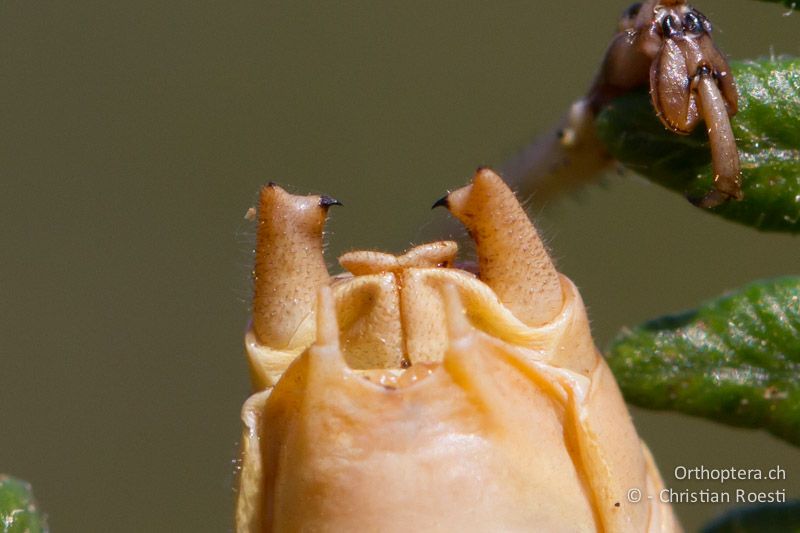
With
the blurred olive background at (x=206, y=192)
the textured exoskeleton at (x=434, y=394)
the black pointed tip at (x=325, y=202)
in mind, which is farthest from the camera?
the blurred olive background at (x=206, y=192)

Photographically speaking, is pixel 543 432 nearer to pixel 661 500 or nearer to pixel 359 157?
pixel 661 500

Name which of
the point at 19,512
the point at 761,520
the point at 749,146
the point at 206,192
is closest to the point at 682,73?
the point at 749,146

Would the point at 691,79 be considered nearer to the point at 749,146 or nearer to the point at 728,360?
the point at 749,146

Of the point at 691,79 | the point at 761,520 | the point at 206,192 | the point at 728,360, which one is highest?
the point at 206,192

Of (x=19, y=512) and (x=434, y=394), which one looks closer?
(x=434, y=394)

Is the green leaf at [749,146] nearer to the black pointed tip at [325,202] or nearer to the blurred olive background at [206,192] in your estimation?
the black pointed tip at [325,202]

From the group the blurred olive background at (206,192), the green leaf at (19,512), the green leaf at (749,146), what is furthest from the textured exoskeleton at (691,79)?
the blurred olive background at (206,192)
